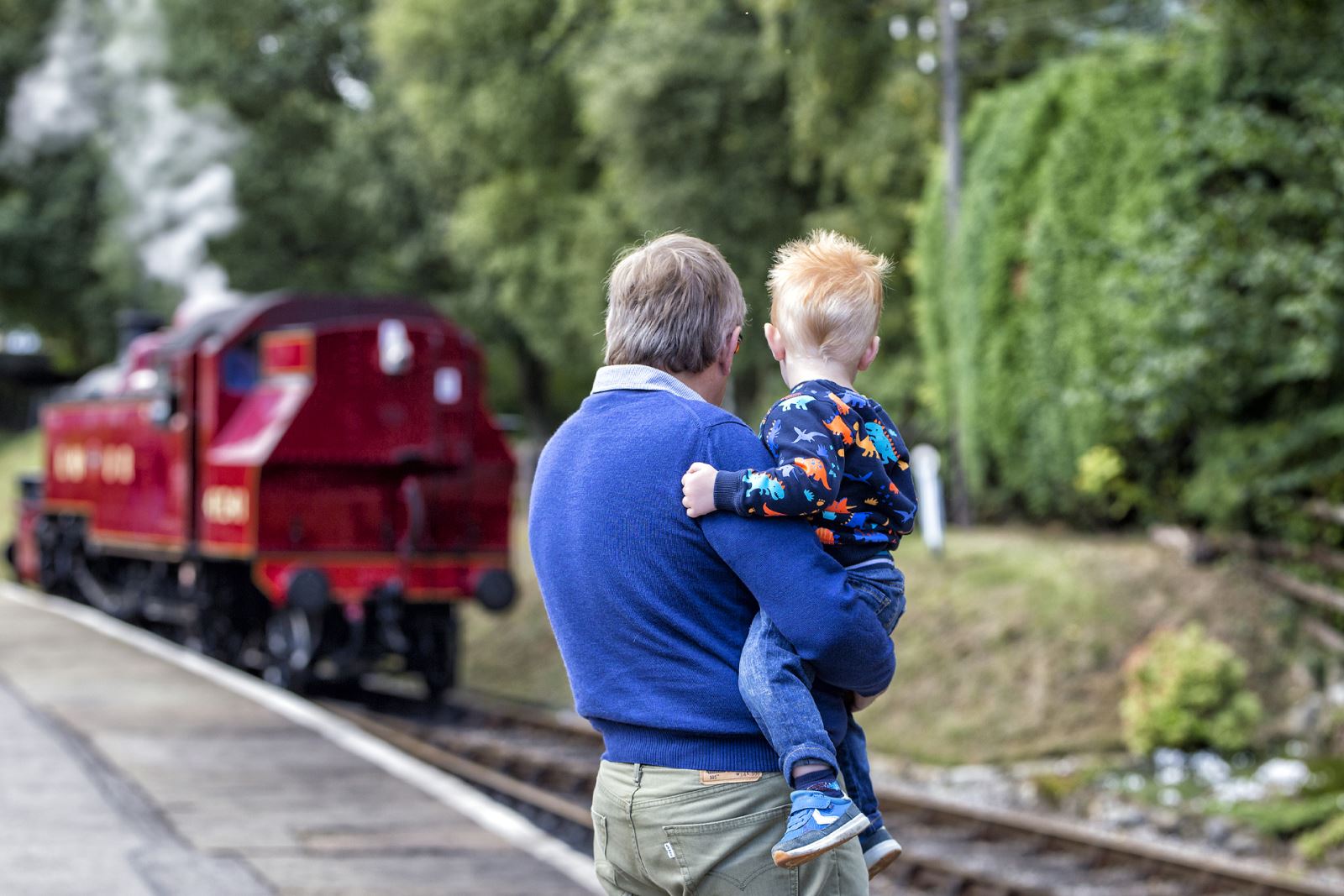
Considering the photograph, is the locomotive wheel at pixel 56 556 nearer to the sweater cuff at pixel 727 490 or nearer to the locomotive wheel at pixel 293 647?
the locomotive wheel at pixel 293 647

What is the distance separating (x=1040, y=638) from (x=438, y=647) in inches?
190

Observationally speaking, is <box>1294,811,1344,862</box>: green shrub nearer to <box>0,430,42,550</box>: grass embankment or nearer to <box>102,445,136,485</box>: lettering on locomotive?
<box>102,445,136,485</box>: lettering on locomotive

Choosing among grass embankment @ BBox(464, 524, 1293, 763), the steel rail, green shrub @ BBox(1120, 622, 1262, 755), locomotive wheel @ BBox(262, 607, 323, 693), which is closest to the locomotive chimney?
locomotive wheel @ BBox(262, 607, 323, 693)

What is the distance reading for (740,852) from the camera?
2.58 meters

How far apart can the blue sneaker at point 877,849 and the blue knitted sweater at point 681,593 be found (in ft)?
0.83

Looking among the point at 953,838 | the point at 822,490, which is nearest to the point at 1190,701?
the point at 953,838

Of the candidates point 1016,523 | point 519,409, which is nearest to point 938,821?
point 1016,523

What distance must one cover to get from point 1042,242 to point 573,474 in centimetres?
1198

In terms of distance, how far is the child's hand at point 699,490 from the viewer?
2.49m

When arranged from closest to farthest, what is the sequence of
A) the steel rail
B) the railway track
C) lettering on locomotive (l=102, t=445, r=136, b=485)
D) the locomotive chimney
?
the steel rail → the railway track → lettering on locomotive (l=102, t=445, r=136, b=485) → the locomotive chimney

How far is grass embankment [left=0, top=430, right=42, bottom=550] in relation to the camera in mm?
33719

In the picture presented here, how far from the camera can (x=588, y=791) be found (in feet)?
35.1

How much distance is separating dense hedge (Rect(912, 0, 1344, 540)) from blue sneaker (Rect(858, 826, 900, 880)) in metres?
8.82

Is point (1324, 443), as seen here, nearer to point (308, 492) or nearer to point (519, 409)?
point (308, 492)
